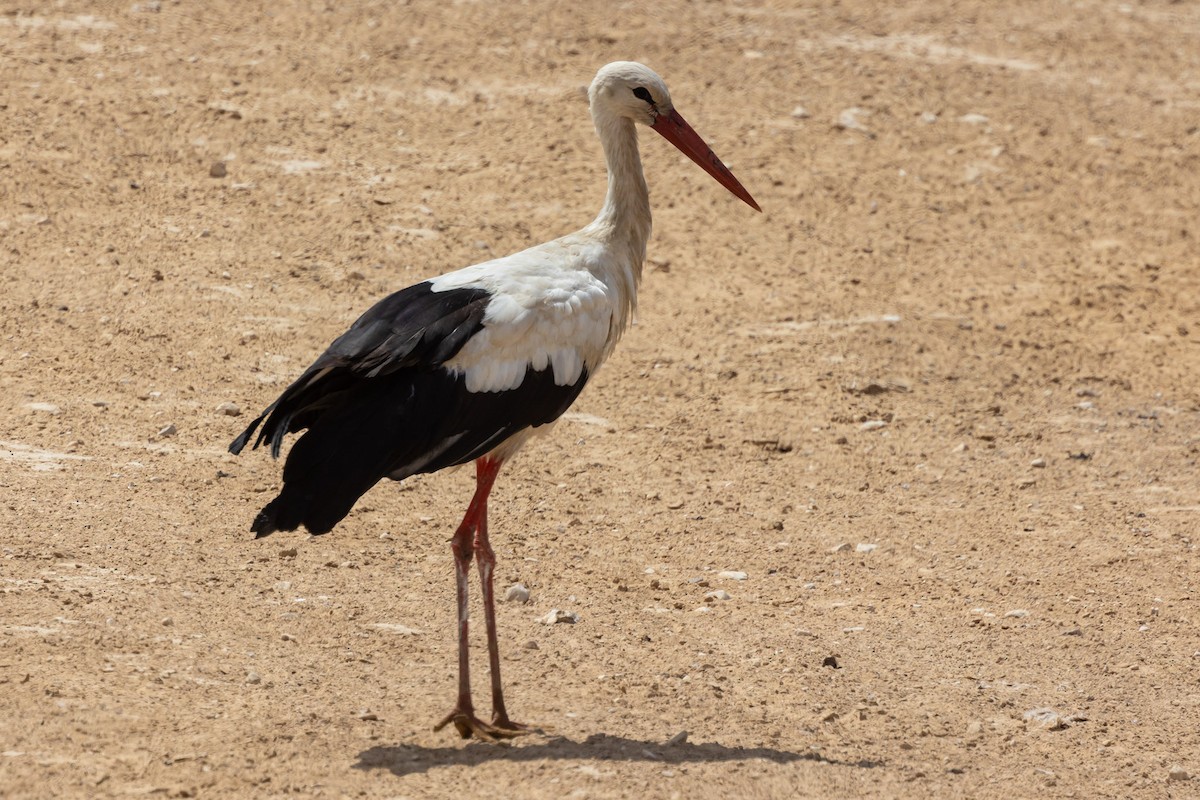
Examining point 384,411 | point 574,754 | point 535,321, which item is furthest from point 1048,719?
point 384,411

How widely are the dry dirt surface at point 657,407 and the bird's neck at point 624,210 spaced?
1.50 metres

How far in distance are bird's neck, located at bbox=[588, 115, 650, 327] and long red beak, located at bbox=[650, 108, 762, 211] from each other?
0.18m

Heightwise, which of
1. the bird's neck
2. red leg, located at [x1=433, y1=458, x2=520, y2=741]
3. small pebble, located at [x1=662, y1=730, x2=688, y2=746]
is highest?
the bird's neck

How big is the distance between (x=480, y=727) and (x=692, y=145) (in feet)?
9.28

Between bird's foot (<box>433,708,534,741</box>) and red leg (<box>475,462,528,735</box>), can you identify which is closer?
bird's foot (<box>433,708,534,741</box>)

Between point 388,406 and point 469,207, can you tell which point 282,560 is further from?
point 469,207

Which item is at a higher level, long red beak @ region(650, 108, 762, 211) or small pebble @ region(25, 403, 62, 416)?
long red beak @ region(650, 108, 762, 211)

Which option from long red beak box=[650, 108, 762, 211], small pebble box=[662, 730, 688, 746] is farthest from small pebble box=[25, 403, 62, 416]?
small pebble box=[662, 730, 688, 746]

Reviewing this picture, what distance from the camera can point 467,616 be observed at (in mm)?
5773

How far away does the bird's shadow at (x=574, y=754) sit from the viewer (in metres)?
5.30

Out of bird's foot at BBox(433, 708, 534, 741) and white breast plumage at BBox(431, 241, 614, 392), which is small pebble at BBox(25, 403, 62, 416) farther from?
bird's foot at BBox(433, 708, 534, 741)

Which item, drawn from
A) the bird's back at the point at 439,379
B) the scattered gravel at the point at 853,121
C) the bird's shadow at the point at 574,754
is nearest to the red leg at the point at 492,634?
the bird's shadow at the point at 574,754

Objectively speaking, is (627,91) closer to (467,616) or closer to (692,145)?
(692,145)

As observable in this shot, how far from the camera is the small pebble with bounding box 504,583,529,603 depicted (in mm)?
6922
